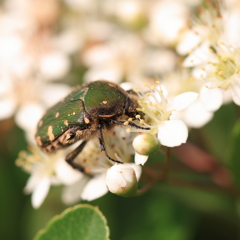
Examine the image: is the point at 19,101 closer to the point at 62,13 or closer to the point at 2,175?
the point at 2,175

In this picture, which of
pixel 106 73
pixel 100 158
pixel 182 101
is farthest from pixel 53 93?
pixel 182 101

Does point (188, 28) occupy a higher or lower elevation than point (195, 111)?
higher

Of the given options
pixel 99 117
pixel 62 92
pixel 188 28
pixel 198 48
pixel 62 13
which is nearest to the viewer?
pixel 99 117

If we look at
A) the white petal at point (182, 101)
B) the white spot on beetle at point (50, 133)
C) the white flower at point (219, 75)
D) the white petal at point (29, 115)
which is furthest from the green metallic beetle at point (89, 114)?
the white petal at point (29, 115)

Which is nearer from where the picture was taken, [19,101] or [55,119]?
[55,119]

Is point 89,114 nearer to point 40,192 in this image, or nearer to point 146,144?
point 146,144

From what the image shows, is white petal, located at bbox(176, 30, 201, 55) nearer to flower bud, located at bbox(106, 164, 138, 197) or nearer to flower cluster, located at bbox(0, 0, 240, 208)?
flower cluster, located at bbox(0, 0, 240, 208)

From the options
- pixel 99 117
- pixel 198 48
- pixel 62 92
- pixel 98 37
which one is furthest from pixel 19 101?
pixel 198 48
